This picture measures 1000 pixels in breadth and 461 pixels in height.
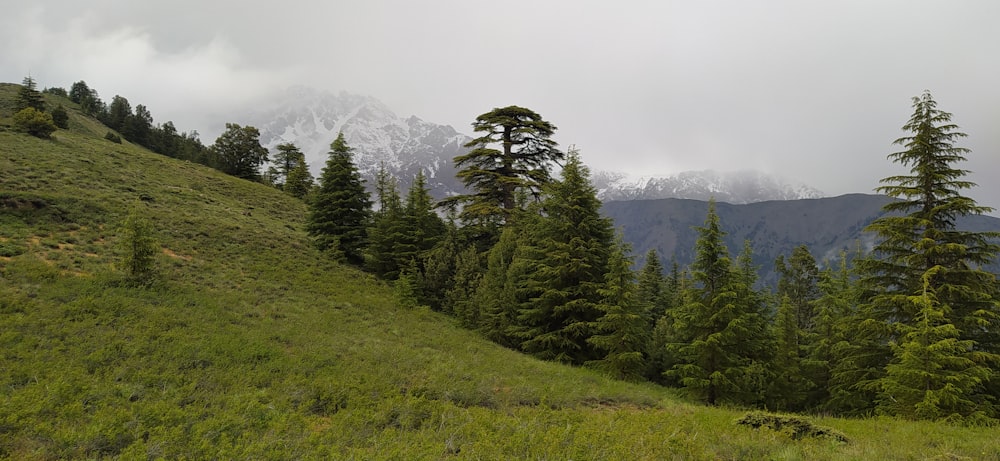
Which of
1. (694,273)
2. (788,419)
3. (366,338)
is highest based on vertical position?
(694,273)

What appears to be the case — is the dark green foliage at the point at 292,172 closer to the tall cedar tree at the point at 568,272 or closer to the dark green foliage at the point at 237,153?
the dark green foliage at the point at 237,153

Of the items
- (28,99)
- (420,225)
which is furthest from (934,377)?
(28,99)

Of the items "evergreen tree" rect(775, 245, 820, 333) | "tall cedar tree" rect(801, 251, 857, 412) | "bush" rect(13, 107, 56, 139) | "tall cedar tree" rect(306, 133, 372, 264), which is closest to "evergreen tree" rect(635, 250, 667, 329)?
"tall cedar tree" rect(801, 251, 857, 412)

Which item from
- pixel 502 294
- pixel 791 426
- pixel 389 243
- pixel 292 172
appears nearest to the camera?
pixel 791 426

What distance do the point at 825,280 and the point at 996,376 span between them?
12.6 meters

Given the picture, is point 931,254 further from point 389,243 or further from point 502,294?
point 389,243

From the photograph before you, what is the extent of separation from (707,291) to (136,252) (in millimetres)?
21772

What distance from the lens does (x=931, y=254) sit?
46.4 ft

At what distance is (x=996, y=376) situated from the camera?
516 inches

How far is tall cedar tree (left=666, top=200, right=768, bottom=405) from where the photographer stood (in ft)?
49.3

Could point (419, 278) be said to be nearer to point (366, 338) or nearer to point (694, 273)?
point (366, 338)

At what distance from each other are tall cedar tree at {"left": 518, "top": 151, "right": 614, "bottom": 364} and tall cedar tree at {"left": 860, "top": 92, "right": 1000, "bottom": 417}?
1007 centimetres

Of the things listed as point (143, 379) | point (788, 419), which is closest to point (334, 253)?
point (143, 379)

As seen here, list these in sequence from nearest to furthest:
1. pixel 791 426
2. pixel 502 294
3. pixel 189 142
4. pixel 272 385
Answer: pixel 791 426 → pixel 272 385 → pixel 502 294 → pixel 189 142
